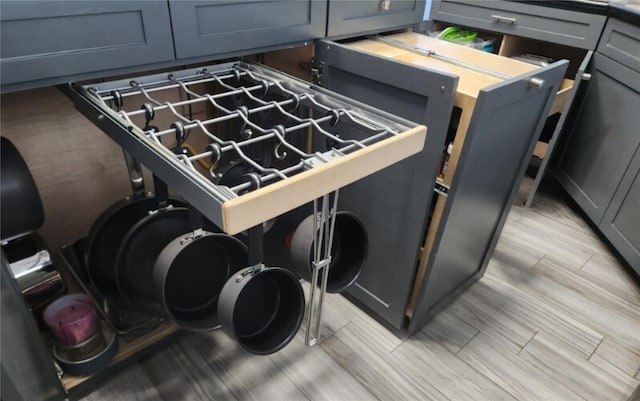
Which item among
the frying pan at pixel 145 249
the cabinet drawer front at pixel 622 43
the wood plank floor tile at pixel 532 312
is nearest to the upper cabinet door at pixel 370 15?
the frying pan at pixel 145 249

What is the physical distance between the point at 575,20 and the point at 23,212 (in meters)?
2.18

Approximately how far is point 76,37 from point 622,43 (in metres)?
1.95

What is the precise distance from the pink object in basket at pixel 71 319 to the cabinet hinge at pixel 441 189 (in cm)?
100

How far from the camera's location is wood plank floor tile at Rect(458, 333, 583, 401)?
1292 mm

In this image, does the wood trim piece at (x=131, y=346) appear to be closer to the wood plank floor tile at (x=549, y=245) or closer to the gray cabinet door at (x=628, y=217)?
the wood plank floor tile at (x=549, y=245)

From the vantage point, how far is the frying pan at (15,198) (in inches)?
35.7

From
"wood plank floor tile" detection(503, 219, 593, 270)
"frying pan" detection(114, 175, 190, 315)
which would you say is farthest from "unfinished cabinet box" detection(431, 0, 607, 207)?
"frying pan" detection(114, 175, 190, 315)

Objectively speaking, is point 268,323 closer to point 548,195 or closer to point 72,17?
point 72,17

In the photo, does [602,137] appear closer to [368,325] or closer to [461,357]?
[461,357]

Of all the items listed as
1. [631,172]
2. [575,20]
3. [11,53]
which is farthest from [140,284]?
[575,20]

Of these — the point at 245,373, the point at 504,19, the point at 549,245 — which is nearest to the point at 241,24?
the point at 245,373

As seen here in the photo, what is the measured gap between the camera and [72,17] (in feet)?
2.52

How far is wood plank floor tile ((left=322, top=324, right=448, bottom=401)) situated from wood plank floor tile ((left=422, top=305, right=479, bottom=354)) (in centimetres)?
18

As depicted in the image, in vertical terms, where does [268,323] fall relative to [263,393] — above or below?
above
